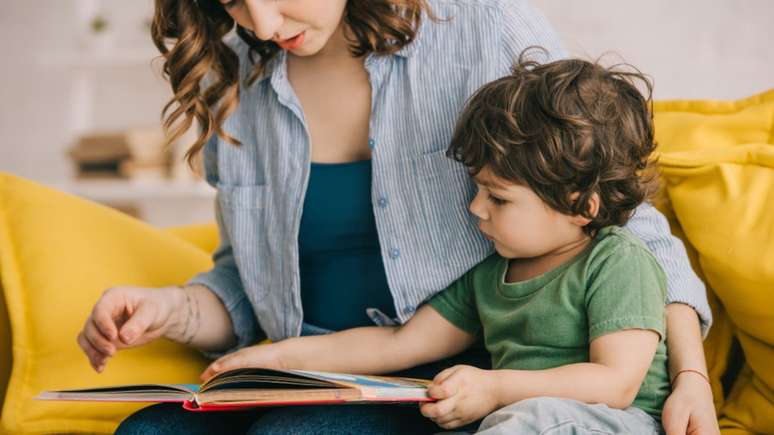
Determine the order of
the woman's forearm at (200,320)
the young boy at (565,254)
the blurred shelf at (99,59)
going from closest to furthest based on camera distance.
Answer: the young boy at (565,254)
the woman's forearm at (200,320)
the blurred shelf at (99,59)

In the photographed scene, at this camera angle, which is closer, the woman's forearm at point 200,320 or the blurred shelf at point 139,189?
the woman's forearm at point 200,320

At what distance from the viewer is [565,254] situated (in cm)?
104

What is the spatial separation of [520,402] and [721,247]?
1.36ft

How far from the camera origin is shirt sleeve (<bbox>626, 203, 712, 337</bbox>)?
3.36 feet

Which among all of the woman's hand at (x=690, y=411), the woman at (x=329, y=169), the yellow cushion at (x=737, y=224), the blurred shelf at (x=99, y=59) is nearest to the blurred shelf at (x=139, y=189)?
the blurred shelf at (x=99, y=59)

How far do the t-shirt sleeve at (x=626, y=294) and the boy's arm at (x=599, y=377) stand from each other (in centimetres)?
1

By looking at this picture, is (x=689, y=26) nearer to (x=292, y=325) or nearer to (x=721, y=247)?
(x=721, y=247)

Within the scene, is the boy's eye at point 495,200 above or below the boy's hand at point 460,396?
above

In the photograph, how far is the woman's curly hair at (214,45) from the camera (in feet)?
3.84

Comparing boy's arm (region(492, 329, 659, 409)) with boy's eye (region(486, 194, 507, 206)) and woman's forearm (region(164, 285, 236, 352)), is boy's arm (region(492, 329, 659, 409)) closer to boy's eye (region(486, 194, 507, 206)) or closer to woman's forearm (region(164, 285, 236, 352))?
boy's eye (region(486, 194, 507, 206))

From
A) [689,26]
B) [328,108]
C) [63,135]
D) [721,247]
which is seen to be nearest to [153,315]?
[328,108]

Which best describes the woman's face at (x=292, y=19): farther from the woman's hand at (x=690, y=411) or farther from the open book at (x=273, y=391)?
the woman's hand at (x=690, y=411)

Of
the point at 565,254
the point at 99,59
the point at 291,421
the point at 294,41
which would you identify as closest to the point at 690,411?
the point at 565,254

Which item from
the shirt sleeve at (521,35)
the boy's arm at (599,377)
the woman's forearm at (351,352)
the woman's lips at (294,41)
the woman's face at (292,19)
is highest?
the woman's face at (292,19)
